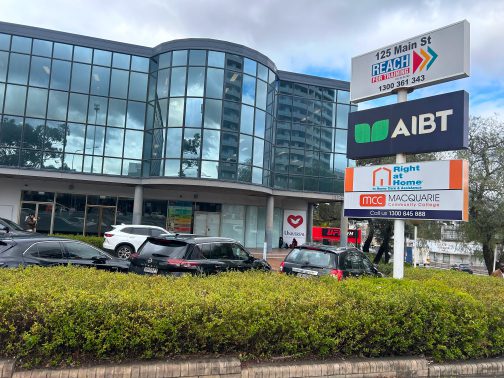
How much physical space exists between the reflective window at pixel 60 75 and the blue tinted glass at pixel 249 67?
10.3 m

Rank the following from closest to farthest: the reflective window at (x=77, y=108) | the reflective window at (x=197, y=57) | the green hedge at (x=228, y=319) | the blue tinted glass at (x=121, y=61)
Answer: the green hedge at (x=228, y=319) → the reflective window at (x=197, y=57) → the reflective window at (x=77, y=108) → the blue tinted glass at (x=121, y=61)

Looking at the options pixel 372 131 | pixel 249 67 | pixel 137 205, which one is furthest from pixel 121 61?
pixel 372 131

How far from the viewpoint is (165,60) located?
2364cm

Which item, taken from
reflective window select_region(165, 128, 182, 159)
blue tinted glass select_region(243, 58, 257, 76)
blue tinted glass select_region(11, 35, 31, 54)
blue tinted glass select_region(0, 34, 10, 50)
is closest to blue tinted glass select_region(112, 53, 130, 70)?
blue tinted glass select_region(11, 35, 31, 54)

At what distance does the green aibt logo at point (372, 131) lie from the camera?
30.8 ft

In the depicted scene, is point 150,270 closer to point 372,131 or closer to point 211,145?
point 372,131

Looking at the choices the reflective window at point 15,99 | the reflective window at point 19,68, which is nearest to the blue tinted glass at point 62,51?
the reflective window at point 19,68

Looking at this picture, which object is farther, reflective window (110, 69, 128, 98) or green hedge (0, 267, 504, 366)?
reflective window (110, 69, 128, 98)

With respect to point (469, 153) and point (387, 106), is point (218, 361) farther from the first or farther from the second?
point (469, 153)

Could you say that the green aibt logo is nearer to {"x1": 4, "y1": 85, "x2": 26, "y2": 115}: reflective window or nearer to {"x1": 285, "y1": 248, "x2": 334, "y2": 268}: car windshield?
{"x1": 285, "y1": 248, "x2": 334, "y2": 268}: car windshield

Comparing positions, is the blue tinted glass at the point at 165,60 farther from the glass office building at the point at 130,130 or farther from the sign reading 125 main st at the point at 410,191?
the sign reading 125 main st at the point at 410,191

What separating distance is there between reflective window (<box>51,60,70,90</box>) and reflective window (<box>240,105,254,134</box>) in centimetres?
1030

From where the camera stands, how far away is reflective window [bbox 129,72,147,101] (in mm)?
24203

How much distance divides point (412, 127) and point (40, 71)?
70.5ft
